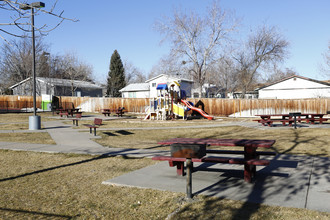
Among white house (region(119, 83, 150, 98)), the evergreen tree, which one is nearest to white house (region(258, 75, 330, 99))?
white house (region(119, 83, 150, 98))

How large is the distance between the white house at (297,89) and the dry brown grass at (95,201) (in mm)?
38438

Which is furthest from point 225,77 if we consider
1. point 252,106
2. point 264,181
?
point 264,181

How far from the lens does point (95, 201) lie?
4.83 meters

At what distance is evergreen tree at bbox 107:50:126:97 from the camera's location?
73.8 m

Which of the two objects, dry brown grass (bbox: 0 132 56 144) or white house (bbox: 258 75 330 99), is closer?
dry brown grass (bbox: 0 132 56 144)

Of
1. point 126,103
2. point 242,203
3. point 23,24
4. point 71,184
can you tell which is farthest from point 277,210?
point 126,103

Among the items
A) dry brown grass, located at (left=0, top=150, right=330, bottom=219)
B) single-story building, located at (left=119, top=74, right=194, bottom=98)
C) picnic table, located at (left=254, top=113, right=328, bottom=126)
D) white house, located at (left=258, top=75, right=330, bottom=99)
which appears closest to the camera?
dry brown grass, located at (left=0, top=150, right=330, bottom=219)

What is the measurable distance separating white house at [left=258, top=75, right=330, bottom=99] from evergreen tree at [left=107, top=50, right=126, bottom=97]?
39911 millimetres

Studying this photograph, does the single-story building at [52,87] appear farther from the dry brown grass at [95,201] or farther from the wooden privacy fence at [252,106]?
the dry brown grass at [95,201]

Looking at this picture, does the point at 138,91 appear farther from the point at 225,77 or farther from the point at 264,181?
the point at 264,181

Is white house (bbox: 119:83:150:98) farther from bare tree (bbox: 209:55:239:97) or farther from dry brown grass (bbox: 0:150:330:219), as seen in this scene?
dry brown grass (bbox: 0:150:330:219)

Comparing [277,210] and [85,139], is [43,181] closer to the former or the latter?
[277,210]

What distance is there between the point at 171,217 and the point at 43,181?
10.7ft

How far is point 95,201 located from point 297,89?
41091 mm
